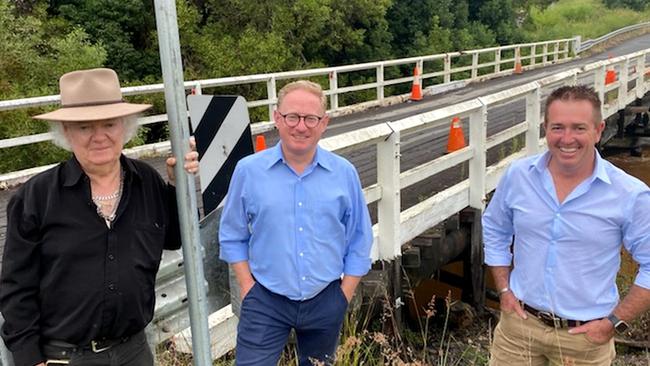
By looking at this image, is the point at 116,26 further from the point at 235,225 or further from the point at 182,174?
the point at 182,174

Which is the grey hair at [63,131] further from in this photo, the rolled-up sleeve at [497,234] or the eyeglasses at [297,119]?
the rolled-up sleeve at [497,234]

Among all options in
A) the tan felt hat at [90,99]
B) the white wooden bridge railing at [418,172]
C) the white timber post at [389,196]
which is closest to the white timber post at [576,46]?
the white wooden bridge railing at [418,172]

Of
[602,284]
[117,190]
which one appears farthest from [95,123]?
[602,284]

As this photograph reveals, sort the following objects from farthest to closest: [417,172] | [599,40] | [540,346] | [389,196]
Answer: [599,40] < [417,172] < [389,196] < [540,346]

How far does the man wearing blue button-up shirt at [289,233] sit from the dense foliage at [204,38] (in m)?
8.91

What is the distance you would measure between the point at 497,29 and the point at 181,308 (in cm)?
3473

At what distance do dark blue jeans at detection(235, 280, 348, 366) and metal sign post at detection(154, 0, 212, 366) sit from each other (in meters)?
0.81

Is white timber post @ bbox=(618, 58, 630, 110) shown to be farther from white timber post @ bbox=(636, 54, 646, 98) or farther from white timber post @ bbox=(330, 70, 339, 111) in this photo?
white timber post @ bbox=(330, 70, 339, 111)

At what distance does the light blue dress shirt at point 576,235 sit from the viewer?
2.55 m

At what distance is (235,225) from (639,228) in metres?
1.72

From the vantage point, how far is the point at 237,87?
60.5ft

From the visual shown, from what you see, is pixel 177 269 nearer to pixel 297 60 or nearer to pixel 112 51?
pixel 112 51

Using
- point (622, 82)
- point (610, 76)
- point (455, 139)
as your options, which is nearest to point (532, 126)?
point (455, 139)

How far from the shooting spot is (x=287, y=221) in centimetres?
276
